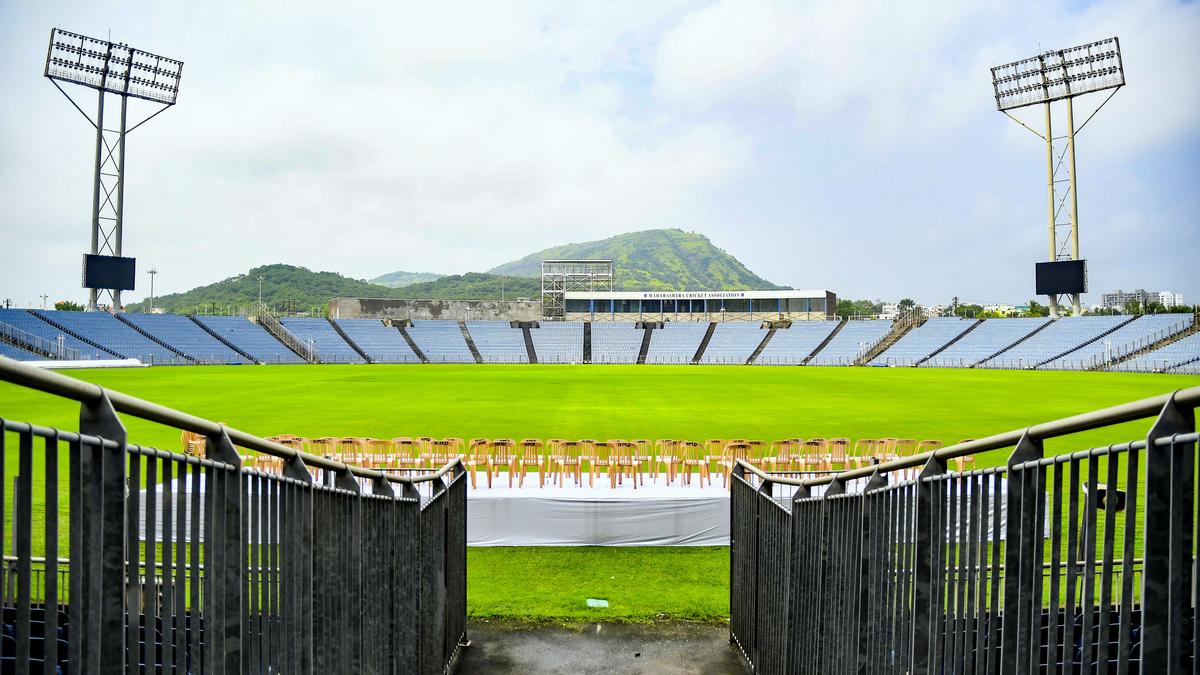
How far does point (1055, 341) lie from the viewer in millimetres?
69062

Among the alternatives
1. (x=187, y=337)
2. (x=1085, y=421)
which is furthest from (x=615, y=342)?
(x=1085, y=421)

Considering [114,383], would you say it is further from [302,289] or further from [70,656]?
[302,289]

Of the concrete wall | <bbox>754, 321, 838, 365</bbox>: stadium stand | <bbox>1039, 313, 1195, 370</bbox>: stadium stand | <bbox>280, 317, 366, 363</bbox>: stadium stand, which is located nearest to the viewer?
<bbox>1039, 313, 1195, 370</bbox>: stadium stand

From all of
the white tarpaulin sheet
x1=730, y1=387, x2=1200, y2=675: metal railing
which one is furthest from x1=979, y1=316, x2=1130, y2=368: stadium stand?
x1=730, y1=387, x2=1200, y2=675: metal railing

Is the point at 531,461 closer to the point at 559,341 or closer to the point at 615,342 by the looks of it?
the point at 615,342

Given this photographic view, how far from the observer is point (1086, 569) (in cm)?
227

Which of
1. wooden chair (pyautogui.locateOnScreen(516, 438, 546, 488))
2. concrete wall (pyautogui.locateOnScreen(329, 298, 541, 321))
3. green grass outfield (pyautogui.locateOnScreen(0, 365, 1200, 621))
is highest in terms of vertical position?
concrete wall (pyautogui.locateOnScreen(329, 298, 541, 321))

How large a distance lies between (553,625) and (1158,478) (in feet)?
18.4

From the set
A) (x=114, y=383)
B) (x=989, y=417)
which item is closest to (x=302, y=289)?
(x=114, y=383)

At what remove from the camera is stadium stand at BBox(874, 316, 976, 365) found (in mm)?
74438

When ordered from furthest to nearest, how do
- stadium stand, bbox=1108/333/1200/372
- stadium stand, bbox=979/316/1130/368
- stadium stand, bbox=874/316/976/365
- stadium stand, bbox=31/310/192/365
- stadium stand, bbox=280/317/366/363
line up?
stadium stand, bbox=280/317/366/363
stadium stand, bbox=874/316/976/365
stadium stand, bbox=979/316/1130/368
stadium stand, bbox=31/310/192/365
stadium stand, bbox=1108/333/1200/372

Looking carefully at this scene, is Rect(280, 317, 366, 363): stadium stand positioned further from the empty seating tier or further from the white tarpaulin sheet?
the white tarpaulin sheet

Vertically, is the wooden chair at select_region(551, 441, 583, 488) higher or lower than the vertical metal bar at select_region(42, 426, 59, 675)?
lower

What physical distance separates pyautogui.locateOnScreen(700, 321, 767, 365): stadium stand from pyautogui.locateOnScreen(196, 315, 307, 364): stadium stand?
40.1 m
